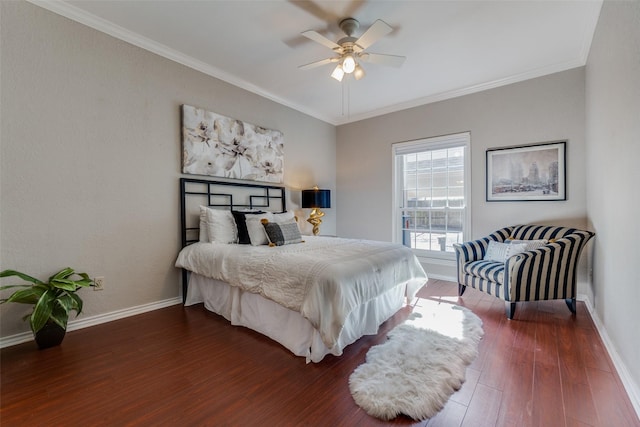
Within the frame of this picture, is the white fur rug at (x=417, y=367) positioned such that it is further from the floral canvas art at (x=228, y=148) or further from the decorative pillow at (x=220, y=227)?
the floral canvas art at (x=228, y=148)

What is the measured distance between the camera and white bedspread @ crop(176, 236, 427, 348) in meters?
1.88

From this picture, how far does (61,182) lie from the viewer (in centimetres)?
238

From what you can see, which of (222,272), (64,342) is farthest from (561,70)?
(64,342)

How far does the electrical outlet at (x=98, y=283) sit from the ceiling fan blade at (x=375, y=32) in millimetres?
3194

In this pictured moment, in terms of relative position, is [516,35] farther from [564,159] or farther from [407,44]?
[564,159]

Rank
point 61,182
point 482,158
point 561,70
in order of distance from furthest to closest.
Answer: point 482,158, point 561,70, point 61,182

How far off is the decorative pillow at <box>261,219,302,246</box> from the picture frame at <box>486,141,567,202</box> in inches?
107

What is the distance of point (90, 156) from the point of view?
2.53 m

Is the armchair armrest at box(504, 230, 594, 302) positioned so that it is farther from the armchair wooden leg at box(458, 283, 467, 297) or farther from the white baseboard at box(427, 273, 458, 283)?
the white baseboard at box(427, 273, 458, 283)

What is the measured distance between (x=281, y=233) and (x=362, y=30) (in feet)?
7.16

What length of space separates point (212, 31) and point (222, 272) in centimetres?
233

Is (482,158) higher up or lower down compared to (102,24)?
lower down

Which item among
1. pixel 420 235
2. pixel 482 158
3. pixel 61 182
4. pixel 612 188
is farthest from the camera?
pixel 420 235

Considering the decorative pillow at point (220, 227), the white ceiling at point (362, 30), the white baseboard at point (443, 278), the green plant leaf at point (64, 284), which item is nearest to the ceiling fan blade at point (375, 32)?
the white ceiling at point (362, 30)
